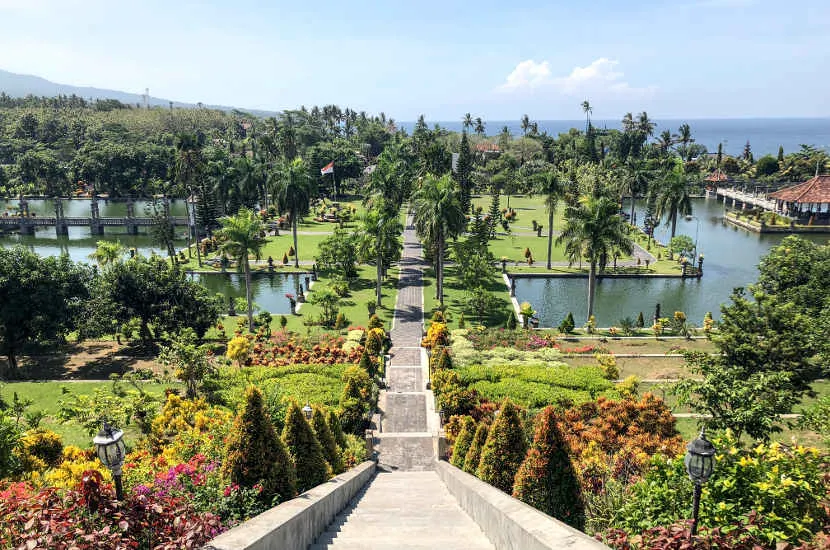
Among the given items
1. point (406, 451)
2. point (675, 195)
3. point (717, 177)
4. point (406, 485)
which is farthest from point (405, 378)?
point (717, 177)

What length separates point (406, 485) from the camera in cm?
1614

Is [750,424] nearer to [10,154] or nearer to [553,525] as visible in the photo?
[553,525]

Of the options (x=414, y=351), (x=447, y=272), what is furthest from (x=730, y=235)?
(x=414, y=351)

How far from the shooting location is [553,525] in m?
8.38

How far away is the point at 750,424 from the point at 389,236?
2677cm

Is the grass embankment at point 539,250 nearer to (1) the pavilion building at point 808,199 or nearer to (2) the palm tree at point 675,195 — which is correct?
(2) the palm tree at point 675,195

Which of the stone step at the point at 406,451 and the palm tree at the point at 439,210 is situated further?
the palm tree at the point at 439,210

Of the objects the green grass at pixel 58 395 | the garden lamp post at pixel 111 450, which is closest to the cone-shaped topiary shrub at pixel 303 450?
the garden lamp post at pixel 111 450

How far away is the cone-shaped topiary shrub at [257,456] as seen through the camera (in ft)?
35.0

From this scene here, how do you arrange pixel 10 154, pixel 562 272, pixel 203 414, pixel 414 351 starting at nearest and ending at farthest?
pixel 203 414 < pixel 414 351 < pixel 562 272 < pixel 10 154

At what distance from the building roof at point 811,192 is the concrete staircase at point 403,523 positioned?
232ft

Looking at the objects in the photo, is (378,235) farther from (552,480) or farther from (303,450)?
(552,480)

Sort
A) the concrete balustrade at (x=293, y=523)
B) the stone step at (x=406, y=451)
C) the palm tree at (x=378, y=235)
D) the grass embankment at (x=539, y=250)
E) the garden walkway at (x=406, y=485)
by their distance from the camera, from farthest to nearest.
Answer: the grass embankment at (x=539, y=250), the palm tree at (x=378, y=235), the stone step at (x=406, y=451), the garden walkway at (x=406, y=485), the concrete balustrade at (x=293, y=523)

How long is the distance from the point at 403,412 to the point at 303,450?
11.0m
